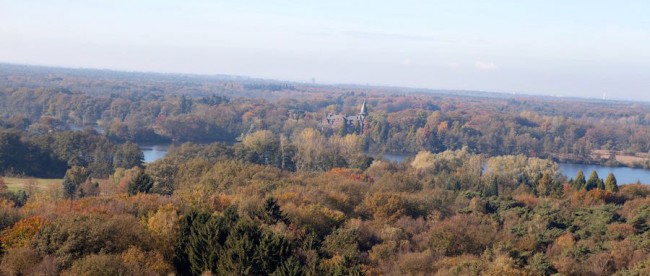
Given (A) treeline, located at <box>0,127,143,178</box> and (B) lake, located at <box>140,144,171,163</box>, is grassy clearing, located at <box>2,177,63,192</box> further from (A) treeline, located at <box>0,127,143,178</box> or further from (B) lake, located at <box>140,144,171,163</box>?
(B) lake, located at <box>140,144,171,163</box>

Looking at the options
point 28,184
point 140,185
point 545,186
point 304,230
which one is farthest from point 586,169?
point 304,230

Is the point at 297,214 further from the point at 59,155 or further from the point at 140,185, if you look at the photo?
the point at 59,155

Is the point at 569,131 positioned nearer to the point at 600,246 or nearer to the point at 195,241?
the point at 600,246

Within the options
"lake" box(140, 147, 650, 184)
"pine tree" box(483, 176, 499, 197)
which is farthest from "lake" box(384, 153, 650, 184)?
"pine tree" box(483, 176, 499, 197)

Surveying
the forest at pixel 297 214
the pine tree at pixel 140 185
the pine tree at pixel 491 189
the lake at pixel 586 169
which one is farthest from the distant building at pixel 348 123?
the pine tree at pixel 140 185

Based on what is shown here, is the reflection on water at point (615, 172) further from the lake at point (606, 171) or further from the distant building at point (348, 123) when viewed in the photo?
the distant building at point (348, 123)
